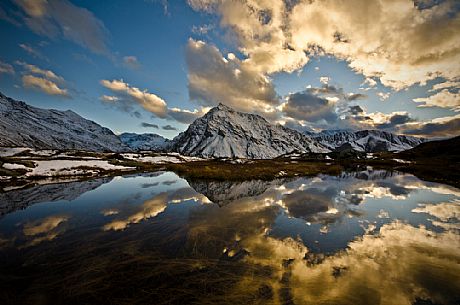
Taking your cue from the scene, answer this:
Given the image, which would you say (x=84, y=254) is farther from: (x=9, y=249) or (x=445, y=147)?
(x=445, y=147)

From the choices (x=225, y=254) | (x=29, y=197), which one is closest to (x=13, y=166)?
(x=29, y=197)

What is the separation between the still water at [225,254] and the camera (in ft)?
28.6

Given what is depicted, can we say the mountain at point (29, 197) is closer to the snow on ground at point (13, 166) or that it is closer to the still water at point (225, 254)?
the still water at point (225, 254)

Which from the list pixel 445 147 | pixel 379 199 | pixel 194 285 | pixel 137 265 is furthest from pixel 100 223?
pixel 445 147

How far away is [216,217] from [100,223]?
30.1ft

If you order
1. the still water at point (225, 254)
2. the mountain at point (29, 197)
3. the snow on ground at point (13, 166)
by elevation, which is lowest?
the still water at point (225, 254)

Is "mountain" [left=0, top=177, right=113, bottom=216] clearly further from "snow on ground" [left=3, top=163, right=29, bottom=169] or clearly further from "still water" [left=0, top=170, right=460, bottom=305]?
"snow on ground" [left=3, top=163, right=29, bottom=169]

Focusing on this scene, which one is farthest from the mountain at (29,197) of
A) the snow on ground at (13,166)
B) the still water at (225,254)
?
the snow on ground at (13,166)

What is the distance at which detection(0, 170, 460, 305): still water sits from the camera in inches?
344

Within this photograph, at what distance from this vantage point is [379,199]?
Result: 28.5m

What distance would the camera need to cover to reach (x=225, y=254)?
1220 centimetres

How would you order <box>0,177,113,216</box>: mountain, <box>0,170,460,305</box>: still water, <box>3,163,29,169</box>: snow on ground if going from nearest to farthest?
<box>0,170,460,305</box>: still water → <box>0,177,113,216</box>: mountain → <box>3,163,29,169</box>: snow on ground

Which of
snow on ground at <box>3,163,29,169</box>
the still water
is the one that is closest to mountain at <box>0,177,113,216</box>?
the still water

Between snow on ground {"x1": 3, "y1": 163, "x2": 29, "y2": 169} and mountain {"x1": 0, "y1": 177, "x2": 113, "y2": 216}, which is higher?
snow on ground {"x1": 3, "y1": 163, "x2": 29, "y2": 169}
